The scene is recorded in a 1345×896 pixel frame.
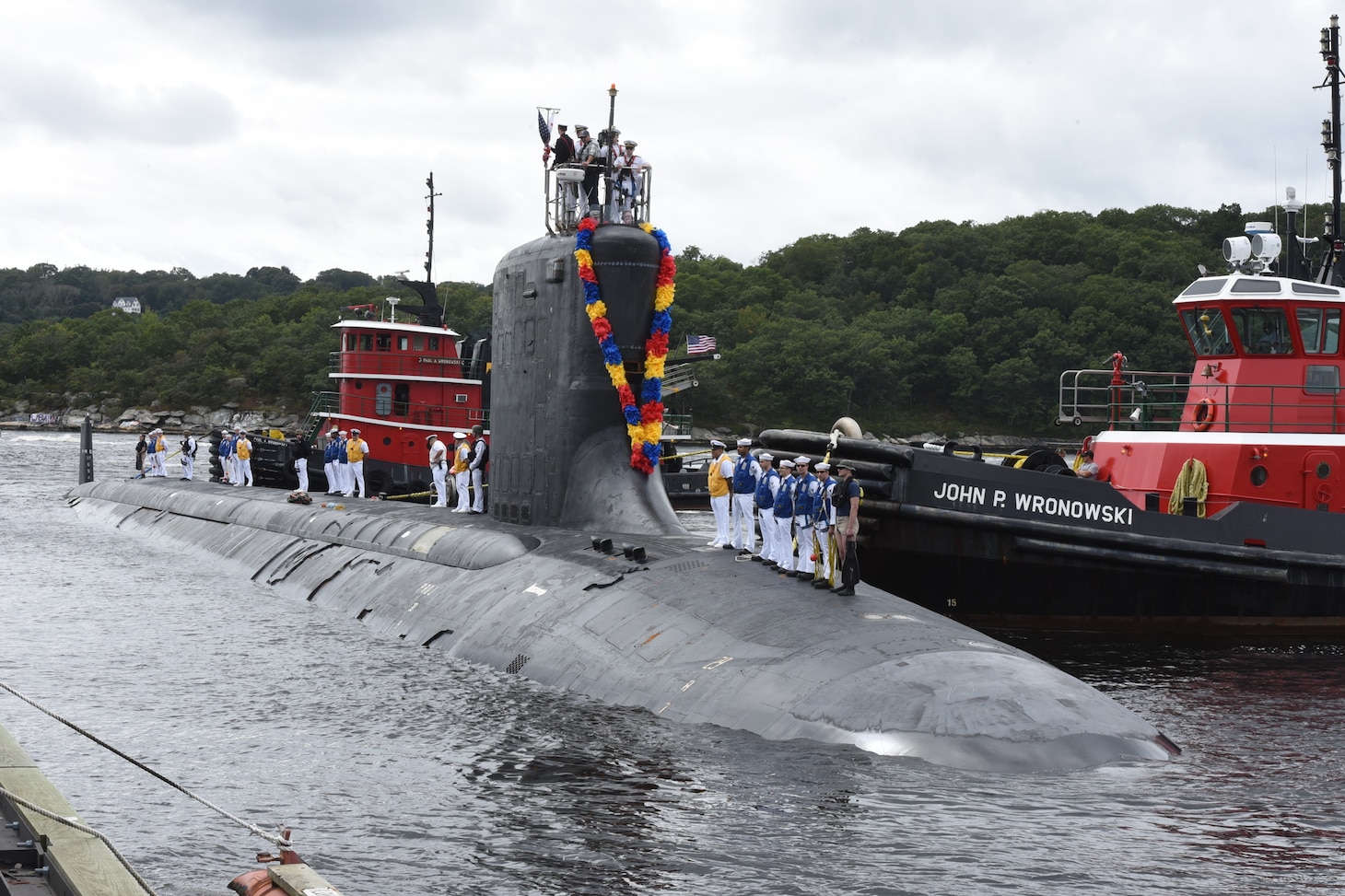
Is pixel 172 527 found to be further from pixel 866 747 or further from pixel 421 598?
pixel 866 747

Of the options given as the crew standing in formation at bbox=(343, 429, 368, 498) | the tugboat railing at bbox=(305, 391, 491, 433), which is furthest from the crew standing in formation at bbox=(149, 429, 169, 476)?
the crew standing in formation at bbox=(343, 429, 368, 498)

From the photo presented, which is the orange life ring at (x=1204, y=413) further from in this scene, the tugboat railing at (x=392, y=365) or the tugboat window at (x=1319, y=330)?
the tugboat railing at (x=392, y=365)

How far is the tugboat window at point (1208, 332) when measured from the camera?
71.9ft

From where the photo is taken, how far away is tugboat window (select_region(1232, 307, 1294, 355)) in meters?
21.4

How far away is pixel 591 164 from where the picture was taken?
56.4ft

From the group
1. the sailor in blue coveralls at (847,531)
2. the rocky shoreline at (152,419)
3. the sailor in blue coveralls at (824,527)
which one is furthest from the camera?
the rocky shoreline at (152,419)

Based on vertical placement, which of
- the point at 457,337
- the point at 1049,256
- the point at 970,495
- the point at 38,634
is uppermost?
the point at 1049,256

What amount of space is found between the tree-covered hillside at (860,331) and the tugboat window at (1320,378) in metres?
53.6

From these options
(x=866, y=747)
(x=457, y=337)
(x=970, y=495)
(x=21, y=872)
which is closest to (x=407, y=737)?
(x=866, y=747)

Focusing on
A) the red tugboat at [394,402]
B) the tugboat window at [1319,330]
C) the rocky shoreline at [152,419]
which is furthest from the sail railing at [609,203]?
the rocky shoreline at [152,419]

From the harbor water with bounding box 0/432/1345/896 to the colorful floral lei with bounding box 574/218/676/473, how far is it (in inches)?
146

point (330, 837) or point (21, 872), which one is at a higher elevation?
point (21, 872)

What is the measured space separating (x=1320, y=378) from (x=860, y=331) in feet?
251

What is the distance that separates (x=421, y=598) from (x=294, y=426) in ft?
283
